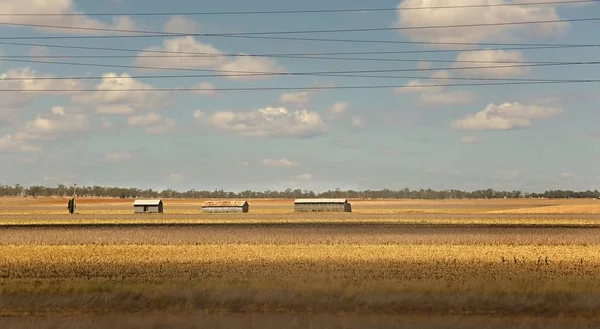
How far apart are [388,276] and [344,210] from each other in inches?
4361

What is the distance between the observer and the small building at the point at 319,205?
142 m

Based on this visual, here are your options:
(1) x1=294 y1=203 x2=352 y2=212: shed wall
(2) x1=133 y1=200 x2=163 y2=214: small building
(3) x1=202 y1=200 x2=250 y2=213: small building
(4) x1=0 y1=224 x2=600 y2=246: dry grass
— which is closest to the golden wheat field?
(4) x1=0 y1=224 x2=600 y2=246: dry grass

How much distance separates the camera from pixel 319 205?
470 ft

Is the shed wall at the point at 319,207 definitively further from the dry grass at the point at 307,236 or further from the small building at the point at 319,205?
the dry grass at the point at 307,236

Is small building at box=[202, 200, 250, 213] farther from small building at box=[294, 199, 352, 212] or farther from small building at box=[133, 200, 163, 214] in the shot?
small building at box=[294, 199, 352, 212]

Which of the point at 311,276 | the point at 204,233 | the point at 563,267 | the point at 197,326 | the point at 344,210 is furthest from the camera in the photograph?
the point at 344,210

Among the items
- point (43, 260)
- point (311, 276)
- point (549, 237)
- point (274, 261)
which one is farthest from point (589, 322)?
point (549, 237)

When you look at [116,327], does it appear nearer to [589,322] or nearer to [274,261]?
[589,322]

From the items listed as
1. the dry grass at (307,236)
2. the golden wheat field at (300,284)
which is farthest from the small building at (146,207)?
the golden wheat field at (300,284)

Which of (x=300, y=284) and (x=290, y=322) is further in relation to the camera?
(x=300, y=284)

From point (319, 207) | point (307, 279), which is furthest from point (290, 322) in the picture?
point (319, 207)

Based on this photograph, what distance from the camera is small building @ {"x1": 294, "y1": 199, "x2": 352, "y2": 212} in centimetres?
14175

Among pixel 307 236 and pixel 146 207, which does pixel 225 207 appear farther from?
pixel 307 236

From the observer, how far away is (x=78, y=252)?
149 ft
